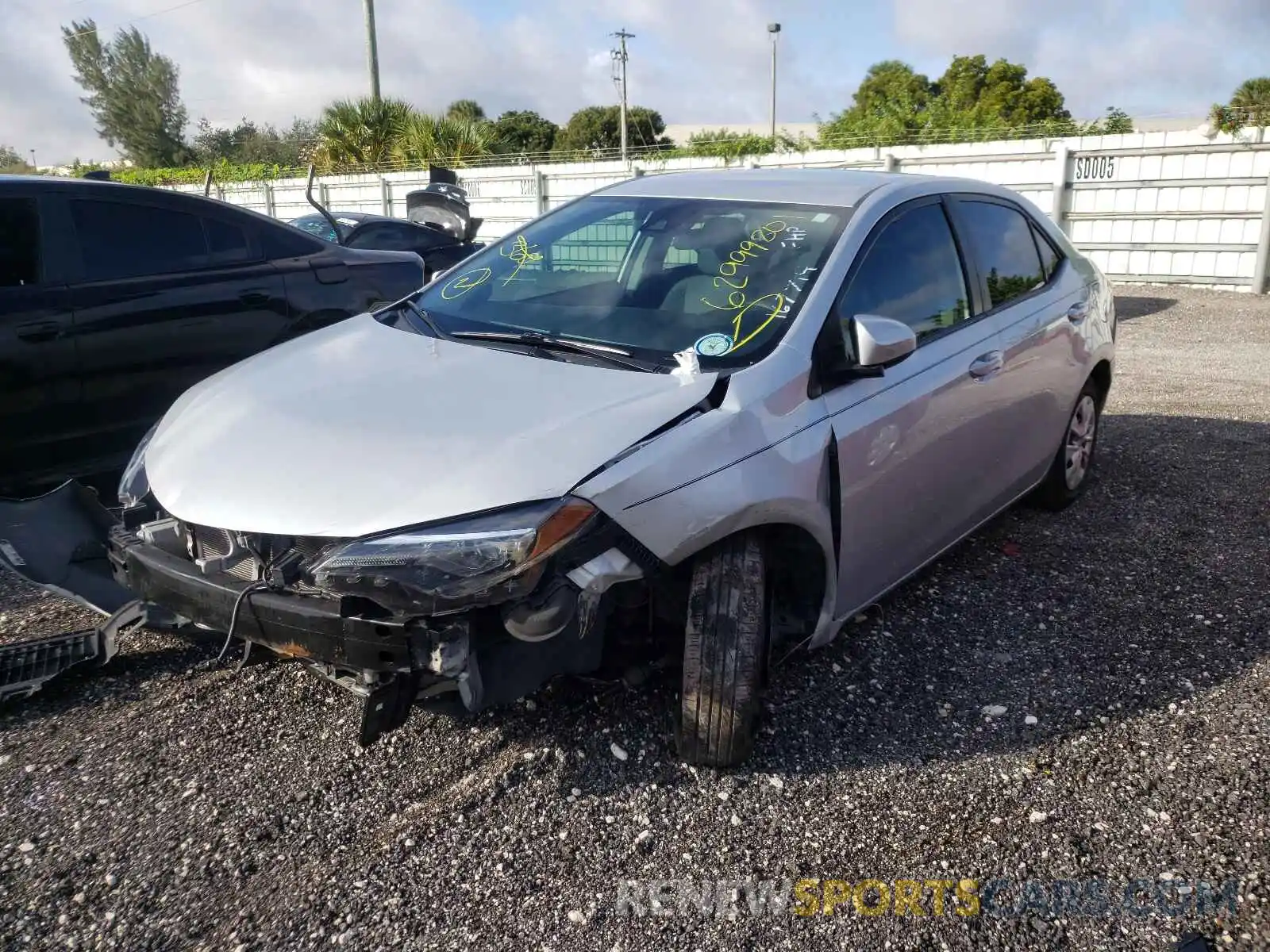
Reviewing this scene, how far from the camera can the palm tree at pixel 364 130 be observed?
27531 millimetres

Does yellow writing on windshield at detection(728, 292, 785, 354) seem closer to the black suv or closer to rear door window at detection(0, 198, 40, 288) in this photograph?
the black suv

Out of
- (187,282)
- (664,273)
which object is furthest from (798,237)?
(187,282)

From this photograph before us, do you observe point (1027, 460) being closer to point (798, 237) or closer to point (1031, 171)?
point (798, 237)

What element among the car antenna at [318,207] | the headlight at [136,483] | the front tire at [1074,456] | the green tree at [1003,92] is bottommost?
the front tire at [1074,456]

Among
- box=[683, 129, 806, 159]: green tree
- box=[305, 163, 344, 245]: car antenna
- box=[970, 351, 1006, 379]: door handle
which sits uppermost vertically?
box=[683, 129, 806, 159]: green tree

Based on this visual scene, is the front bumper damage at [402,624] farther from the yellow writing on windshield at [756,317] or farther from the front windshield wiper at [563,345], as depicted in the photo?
the yellow writing on windshield at [756,317]

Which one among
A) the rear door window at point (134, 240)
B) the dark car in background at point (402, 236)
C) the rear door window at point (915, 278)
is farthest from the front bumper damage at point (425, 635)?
the dark car in background at point (402, 236)

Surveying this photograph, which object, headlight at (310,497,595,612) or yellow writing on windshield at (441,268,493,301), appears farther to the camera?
yellow writing on windshield at (441,268,493,301)

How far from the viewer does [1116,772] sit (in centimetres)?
287

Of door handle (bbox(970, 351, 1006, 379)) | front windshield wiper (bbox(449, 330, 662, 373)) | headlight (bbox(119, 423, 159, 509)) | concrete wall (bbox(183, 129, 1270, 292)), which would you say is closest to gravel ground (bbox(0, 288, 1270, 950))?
headlight (bbox(119, 423, 159, 509))

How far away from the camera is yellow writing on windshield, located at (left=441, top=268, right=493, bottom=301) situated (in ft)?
12.5

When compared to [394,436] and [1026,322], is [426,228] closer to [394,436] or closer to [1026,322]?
[1026,322]

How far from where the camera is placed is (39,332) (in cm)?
438

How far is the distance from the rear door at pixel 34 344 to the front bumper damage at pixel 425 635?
2.20 meters
